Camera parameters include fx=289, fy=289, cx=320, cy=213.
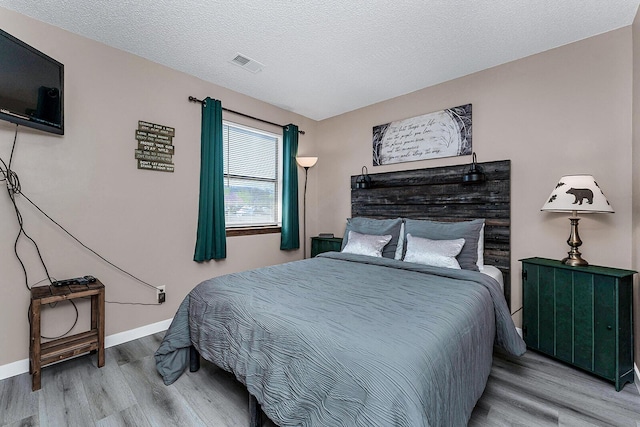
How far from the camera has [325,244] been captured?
3789 millimetres

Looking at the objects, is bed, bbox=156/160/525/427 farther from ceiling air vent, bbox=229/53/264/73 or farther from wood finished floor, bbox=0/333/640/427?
ceiling air vent, bbox=229/53/264/73

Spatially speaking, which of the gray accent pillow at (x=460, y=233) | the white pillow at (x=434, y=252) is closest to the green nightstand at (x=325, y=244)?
the gray accent pillow at (x=460, y=233)

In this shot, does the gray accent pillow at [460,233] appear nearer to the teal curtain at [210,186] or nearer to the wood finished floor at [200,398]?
the wood finished floor at [200,398]

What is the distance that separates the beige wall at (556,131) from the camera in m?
2.16

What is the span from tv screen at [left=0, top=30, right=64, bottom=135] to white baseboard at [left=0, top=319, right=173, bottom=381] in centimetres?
167

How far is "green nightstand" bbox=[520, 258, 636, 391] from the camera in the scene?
1859 mm

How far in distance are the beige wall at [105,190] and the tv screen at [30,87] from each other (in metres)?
0.22

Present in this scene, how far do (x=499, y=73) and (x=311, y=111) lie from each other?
2219mm

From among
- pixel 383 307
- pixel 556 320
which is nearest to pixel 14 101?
pixel 383 307

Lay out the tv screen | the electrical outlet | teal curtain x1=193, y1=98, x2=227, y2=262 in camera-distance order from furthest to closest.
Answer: teal curtain x1=193, y1=98, x2=227, y2=262
the electrical outlet
the tv screen

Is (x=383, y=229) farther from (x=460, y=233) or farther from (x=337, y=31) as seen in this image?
(x=337, y=31)

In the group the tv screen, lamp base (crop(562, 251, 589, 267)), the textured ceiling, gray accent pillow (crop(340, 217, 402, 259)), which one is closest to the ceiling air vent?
the textured ceiling

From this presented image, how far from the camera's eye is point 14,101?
71.6 inches

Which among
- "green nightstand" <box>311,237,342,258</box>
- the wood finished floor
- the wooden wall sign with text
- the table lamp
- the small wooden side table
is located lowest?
the wood finished floor
